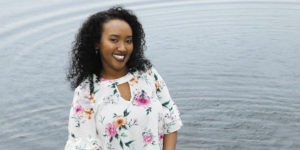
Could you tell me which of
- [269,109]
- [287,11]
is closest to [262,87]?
[269,109]

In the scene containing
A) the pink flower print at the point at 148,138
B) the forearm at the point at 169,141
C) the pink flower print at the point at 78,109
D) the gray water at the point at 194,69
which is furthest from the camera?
the gray water at the point at 194,69

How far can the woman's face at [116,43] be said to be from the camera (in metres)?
2.49

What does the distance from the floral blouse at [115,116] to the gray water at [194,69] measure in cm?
280

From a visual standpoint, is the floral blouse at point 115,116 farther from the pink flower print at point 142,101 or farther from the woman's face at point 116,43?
the woman's face at point 116,43

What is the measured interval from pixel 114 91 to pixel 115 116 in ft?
0.42

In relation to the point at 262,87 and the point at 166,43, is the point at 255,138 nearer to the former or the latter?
the point at 262,87

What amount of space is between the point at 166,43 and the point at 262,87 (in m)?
2.62

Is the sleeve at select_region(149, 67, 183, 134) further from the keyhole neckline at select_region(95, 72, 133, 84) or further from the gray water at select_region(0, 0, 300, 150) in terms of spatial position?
the gray water at select_region(0, 0, 300, 150)

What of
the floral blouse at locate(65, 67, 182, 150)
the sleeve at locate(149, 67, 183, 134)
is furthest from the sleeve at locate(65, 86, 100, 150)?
the sleeve at locate(149, 67, 183, 134)

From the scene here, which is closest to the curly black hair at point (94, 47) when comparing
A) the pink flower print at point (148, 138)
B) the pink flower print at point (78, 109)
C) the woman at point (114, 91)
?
the woman at point (114, 91)

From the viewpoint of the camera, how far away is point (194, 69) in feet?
24.6

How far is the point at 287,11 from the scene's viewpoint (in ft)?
37.7

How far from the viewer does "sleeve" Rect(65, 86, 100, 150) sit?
8.06ft

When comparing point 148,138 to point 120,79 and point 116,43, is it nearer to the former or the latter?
point 120,79
